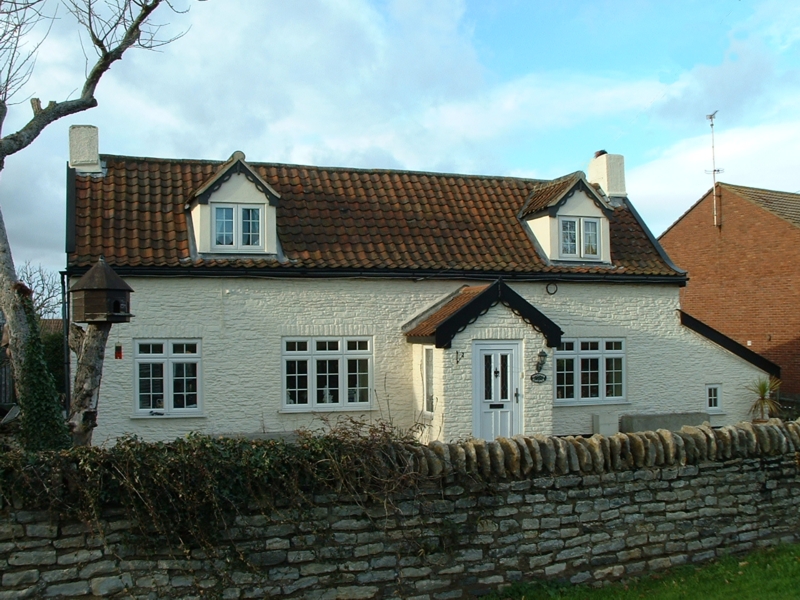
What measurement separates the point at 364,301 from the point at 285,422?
3.10 m

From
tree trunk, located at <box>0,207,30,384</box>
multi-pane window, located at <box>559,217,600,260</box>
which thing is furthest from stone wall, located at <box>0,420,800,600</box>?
multi-pane window, located at <box>559,217,600,260</box>

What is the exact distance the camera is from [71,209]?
15.7m

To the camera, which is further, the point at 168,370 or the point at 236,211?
the point at 236,211

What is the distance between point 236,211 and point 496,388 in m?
6.64

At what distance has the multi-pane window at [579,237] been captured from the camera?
59.6 feet

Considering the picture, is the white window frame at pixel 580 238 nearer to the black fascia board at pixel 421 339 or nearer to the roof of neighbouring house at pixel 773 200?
the black fascia board at pixel 421 339

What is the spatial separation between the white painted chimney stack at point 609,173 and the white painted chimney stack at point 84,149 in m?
12.7

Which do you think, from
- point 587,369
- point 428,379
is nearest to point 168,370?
point 428,379

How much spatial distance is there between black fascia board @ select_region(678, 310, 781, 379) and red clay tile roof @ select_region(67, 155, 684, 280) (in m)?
1.28

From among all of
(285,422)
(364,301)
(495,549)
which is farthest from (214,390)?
(495,549)

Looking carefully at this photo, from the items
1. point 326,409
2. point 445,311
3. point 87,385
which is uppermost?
point 445,311

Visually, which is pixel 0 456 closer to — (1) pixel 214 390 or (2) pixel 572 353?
(1) pixel 214 390

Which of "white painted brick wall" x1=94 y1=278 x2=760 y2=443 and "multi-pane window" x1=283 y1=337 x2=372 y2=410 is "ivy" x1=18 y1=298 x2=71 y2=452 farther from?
"multi-pane window" x1=283 y1=337 x2=372 y2=410

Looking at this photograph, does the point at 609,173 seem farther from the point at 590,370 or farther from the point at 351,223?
the point at 351,223
